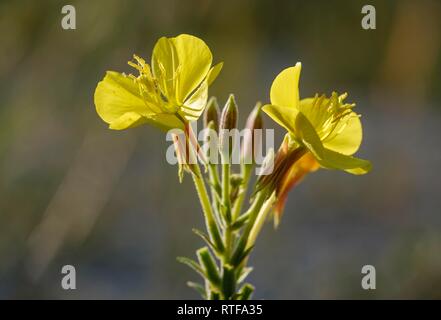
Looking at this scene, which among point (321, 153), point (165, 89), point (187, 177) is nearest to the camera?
point (321, 153)

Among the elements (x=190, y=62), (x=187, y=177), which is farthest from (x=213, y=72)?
(x=187, y=177)

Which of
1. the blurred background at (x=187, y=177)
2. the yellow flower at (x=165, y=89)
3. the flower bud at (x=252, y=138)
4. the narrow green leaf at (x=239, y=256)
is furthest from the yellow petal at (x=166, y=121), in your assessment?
the blurred background at (x=187, y=177)

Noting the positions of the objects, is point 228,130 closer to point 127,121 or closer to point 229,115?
point 229,115

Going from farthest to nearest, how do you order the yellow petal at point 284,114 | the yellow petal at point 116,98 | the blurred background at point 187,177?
the blurred background at point 187,177
the yellow petal at point 116,98
the yellow petal at point 284,114

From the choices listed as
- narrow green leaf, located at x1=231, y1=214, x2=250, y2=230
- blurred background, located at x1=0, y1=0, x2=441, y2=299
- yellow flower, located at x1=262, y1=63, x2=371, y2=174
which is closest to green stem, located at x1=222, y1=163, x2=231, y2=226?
narrow green leaf, located at x1=231, y1=214, x2=250, y2=230

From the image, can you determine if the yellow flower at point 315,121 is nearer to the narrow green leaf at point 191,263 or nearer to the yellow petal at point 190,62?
the yellow petal at point 190,62
